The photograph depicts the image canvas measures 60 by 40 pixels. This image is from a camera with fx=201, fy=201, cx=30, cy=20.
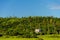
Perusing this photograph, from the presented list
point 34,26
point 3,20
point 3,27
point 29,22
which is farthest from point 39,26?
point 3,20

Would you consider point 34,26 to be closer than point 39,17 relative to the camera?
Yes

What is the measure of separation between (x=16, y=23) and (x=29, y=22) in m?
4.16

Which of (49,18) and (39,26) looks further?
(49,18)

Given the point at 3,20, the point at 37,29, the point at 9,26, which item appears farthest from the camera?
the point at 3,20

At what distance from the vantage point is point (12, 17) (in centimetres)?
6494

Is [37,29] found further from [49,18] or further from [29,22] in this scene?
[49,18]

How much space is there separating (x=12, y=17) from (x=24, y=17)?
153 inches

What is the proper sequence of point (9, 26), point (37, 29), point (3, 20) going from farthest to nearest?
1. point (3, 20)
2. point (9, 26)
3. point (37, 29)

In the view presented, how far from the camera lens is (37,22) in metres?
59.3

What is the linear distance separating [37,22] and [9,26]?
8.96 metres

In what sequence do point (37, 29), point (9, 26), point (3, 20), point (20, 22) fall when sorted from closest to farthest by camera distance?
point (37, 29) → point (9, 26) → point (20, 22) → point (3, 20)

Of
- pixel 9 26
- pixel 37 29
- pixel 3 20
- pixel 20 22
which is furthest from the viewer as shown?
pixel 3 20

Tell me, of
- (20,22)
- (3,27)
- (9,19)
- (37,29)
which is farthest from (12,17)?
(37,29)

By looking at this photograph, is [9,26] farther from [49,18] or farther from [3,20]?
[49,18]
